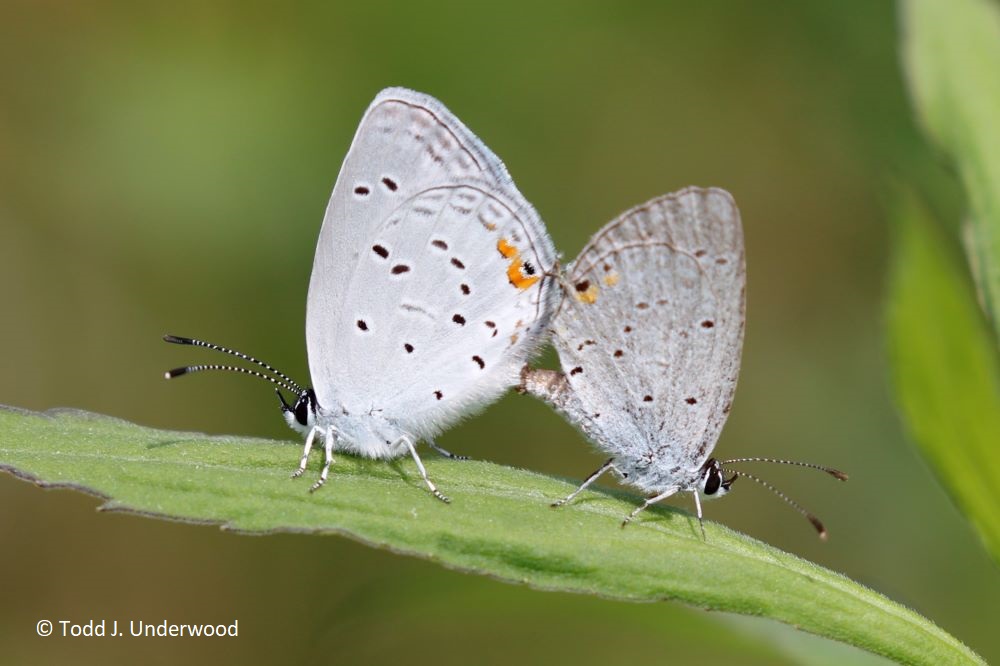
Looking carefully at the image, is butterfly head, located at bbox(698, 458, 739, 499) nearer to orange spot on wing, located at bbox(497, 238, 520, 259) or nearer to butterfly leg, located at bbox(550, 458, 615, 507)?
butterfly leg, located at bbox(550, 458, 615, 507)

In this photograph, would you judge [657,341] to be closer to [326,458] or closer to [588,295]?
[588,295]

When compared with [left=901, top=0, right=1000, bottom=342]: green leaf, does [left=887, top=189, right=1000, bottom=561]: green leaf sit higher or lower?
lower

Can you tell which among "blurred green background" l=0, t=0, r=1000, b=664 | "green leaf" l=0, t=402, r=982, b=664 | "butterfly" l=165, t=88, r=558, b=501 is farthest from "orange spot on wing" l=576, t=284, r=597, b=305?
"blurred green background" l=0, t=0, r=1000, b=664

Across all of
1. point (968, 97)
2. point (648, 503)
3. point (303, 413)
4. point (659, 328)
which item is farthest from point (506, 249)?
Result: point (968, 97)

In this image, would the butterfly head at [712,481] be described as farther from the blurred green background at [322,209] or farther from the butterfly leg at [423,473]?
the blurred green background at [322,209]

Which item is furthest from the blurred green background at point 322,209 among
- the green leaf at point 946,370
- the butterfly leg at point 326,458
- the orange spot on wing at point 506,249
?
the green leaf at point 946,370
